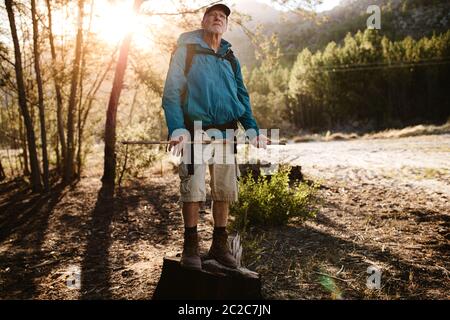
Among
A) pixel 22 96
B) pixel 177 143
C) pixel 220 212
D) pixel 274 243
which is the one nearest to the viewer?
pixel 177 143

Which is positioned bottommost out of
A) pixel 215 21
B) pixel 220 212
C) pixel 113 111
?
pixel 220 212

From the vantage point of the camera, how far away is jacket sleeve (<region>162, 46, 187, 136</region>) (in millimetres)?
2842

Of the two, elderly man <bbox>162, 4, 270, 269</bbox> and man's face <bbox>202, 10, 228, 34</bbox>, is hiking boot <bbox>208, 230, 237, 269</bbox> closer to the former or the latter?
elderly man <bbox>162, 4, 270, 269</bbox>

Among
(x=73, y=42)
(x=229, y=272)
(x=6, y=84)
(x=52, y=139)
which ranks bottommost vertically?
(x=229, y=272)

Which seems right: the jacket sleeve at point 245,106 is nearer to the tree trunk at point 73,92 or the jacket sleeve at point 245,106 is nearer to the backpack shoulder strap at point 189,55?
the backpack shoulder strap at point 189,55

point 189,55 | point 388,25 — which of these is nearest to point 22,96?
point 189,55

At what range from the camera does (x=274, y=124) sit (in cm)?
5541

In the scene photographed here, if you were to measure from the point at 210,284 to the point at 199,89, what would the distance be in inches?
62.5

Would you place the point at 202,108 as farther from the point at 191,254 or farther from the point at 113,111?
the point at 113,111

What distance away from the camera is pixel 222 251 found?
3.21m

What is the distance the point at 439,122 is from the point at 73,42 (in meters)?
48.4

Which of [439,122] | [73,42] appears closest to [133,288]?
[73,42]

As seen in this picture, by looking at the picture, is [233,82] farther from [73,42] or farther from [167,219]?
[73,42]

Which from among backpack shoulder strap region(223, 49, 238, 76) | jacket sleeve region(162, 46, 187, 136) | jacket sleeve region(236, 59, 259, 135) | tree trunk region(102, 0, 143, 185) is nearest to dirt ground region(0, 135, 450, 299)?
jacket sleeve region(236, 59, 259, 135)
